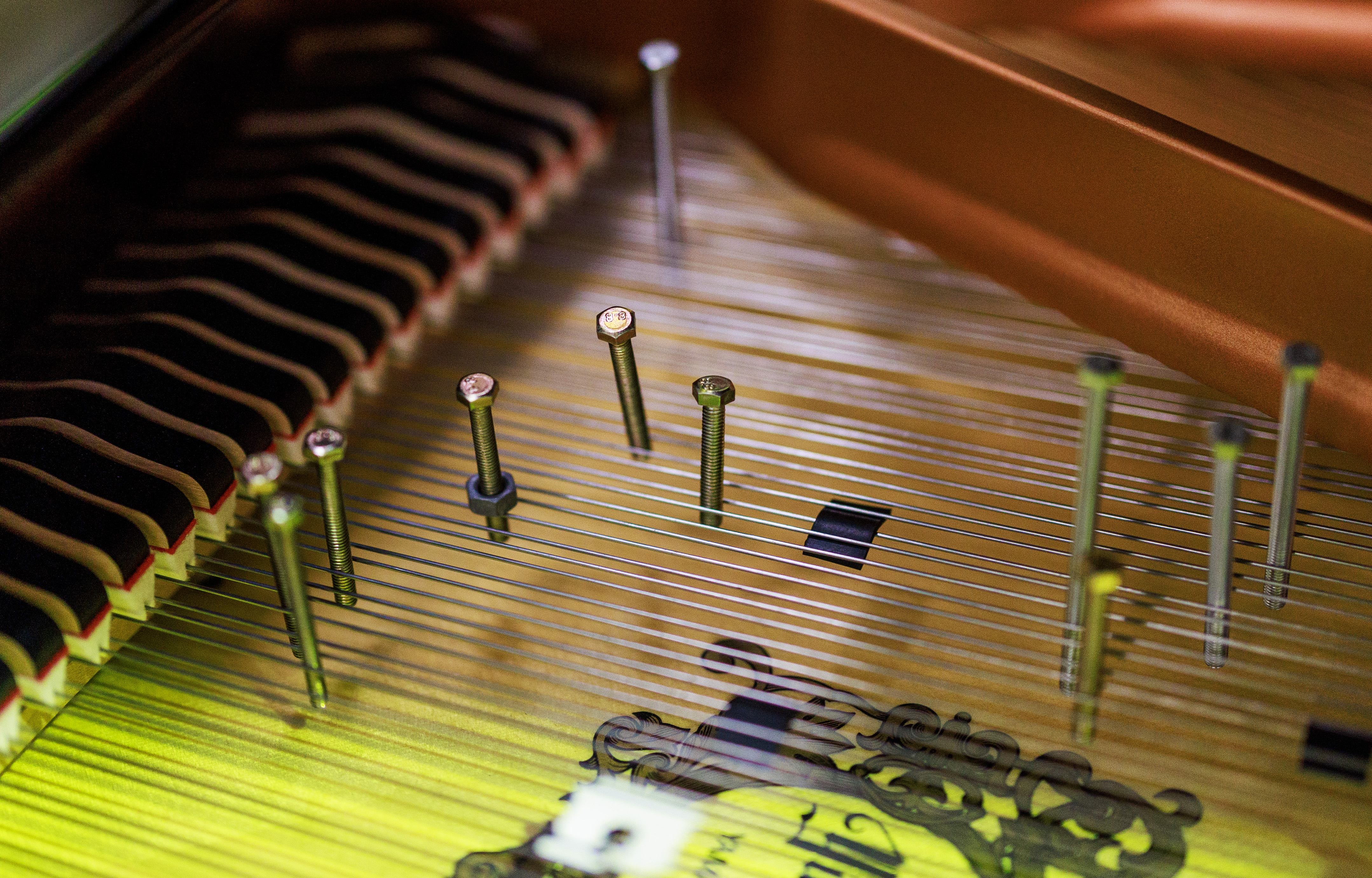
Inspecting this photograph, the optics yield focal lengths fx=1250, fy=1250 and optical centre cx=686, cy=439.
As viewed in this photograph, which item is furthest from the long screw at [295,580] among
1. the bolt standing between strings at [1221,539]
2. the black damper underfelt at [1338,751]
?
the black damper underfelt at [1338,751]

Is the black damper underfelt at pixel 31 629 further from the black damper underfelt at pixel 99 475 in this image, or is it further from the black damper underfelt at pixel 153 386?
the black damper underfelt at pixel 153 386

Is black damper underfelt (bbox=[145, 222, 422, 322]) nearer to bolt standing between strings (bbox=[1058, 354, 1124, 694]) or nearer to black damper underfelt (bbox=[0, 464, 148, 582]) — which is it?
black damper underfelt (bbox=[0, 464, 148, 582])

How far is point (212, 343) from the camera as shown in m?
1.69

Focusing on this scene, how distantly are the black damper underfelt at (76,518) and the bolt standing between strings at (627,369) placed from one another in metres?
0.60

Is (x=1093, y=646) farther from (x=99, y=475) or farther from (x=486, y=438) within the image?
(x=99, y=475)

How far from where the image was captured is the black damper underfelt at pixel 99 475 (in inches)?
58.2

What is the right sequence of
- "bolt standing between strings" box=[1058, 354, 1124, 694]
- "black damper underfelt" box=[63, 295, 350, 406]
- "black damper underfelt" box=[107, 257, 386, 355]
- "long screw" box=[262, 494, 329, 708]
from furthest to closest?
1. "black damper underfelt" box=[107, 257, 386, 355]
2. "black damper underfelt" box=[63, 295, 350, 406]
3. "long screw" box=[262, 494, 329, 708]
4. "bolt standing between strings" box=[1058, 354, 1124, 694]

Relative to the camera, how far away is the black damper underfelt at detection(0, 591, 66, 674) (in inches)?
52.8

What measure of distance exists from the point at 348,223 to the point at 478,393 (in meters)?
0.59

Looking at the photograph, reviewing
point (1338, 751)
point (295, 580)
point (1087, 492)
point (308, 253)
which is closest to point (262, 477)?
point (295, 580)

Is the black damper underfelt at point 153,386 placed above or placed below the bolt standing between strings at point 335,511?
above

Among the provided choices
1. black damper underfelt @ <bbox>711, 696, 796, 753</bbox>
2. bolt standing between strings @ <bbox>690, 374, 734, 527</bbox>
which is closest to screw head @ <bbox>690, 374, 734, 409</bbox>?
bolt standing between strings @ <bbox>690, 374, 734, 527</bbox>

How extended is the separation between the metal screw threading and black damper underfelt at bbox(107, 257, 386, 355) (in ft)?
1.02

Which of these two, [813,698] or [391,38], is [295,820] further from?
[391,38]
